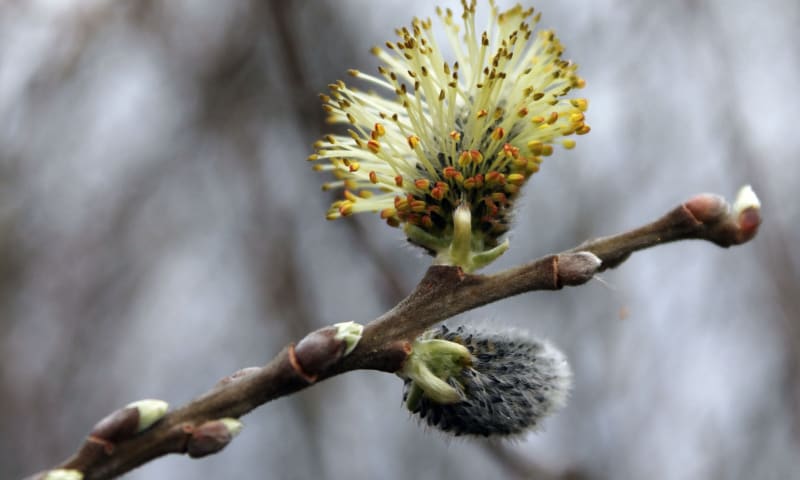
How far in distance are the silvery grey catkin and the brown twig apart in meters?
0.09

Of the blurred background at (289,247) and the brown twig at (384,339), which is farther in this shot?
the blurred background at (289,247)

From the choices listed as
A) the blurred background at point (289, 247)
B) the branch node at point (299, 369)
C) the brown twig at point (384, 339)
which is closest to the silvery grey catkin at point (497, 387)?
the brown twig at point (384, 339)

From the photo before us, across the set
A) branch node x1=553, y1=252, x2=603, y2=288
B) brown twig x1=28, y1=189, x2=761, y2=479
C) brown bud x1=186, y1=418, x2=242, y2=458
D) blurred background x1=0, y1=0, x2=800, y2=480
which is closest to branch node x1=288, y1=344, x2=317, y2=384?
brown twig x1=28, y1=189, x2=761, y2=479

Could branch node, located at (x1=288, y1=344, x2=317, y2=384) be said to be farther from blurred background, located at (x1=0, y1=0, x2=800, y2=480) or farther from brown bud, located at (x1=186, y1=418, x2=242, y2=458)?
blurred background, located at (x1=0, y1=0, x2=800, y2=480)

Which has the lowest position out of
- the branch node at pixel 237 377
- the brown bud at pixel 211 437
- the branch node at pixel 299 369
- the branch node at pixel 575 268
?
the branch node at pixel 575 268

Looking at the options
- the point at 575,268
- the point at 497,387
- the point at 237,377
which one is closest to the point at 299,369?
the point at 237,377

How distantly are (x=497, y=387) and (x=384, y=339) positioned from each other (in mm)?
296

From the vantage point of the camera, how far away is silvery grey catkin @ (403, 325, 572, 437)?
177 centimetres

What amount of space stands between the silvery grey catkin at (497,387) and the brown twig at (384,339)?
0.09m

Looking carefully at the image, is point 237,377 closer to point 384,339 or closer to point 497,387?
point 384,339

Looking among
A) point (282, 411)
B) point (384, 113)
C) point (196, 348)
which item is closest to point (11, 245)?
point (196, 348)

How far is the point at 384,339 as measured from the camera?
167 centimetres

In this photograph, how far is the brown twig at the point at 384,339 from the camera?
1545 mm

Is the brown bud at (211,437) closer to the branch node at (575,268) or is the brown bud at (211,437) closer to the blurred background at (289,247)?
the branch node at (575,268)
